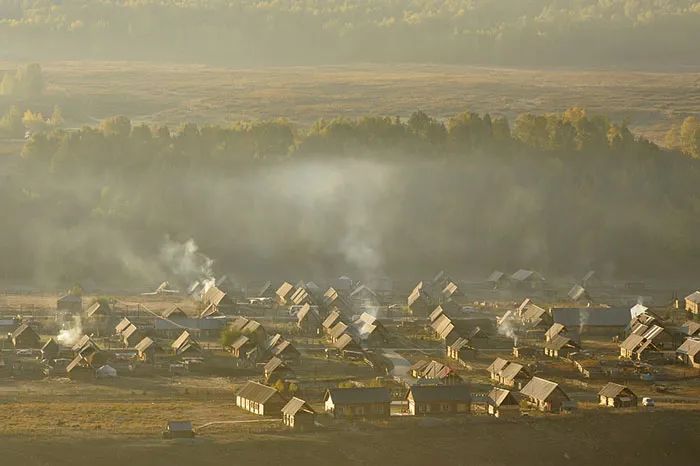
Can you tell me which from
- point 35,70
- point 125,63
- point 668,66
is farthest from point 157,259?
point 668,66

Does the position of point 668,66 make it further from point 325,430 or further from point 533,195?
point 325,430

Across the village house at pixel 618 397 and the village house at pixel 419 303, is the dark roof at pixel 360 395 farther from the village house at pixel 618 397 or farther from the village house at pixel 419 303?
the village house at pixel 419 303

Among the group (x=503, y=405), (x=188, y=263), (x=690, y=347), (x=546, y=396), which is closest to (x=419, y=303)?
(x=188, y=263)

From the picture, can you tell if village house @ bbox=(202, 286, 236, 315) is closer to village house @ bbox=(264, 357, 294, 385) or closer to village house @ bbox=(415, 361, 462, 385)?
village house @ bbox=(264, 357, 294, 385)

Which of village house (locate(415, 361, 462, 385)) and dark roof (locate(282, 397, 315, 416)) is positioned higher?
dark roof (locate(282, 397, 315, 416))

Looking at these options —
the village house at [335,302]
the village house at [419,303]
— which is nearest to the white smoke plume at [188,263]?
the village house at [335,302]

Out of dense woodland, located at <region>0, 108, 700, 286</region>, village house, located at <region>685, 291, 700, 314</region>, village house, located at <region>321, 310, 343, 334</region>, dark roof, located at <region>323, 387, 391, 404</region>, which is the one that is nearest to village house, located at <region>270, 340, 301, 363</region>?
village house, located at <region>321, 310, 343, 334</region>
